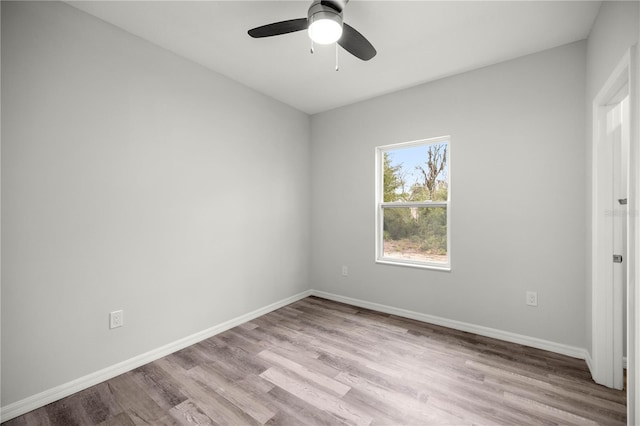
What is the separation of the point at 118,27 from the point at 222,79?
3.05 ft

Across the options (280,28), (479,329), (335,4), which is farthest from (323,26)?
(479,329)

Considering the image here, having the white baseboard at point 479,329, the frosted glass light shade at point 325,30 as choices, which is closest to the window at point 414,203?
the white baseboard at point 479,329

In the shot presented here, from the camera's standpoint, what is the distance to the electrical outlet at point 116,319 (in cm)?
211

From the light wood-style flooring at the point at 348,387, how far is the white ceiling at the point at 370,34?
2.64 metres

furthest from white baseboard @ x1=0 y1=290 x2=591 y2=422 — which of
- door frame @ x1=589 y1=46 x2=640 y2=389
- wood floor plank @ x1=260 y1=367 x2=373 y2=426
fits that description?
wood floor plank @ x1=260 y1=367 x2=373 y2=426

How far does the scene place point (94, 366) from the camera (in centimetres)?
202

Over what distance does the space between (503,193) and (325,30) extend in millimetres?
2170

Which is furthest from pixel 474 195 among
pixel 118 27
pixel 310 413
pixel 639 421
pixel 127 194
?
pixel 118 27

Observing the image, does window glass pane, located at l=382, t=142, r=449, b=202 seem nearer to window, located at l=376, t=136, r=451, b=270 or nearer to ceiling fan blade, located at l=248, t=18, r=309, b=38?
window, located at l=376, t=136, r=451, b=270

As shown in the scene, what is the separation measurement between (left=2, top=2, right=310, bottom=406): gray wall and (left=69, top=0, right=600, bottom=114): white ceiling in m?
0.25

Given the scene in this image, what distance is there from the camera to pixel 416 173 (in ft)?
10.9

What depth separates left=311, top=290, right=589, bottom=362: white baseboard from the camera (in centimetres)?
238

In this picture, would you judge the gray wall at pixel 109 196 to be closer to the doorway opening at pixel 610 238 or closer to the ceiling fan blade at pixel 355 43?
the ceiling fan blade at pixel 355 43

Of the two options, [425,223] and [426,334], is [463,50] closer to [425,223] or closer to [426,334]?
[425,223]
